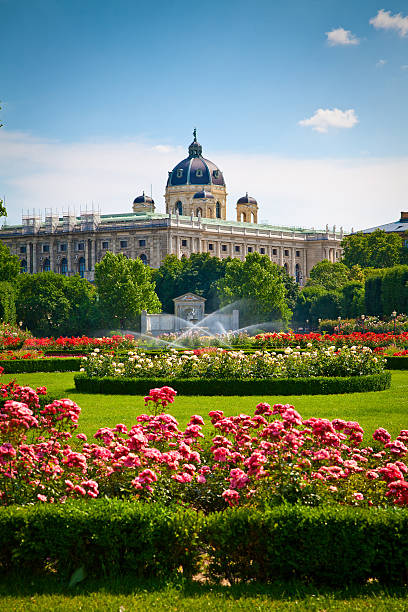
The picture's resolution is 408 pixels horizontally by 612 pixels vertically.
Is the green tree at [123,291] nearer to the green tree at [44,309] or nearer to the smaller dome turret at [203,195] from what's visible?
the green tree at [44,309]

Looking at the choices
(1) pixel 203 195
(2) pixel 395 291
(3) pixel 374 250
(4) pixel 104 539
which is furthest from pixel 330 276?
(4) pixel 104 539

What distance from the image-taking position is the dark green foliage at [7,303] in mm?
51109

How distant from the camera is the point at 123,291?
191 feet

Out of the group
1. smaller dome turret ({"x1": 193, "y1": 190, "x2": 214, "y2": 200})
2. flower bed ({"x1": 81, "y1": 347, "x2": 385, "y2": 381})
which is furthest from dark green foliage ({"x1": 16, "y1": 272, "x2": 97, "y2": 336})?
smaller dome turret ({"x1": 193, "y1": 190, "x2": 214, "y2": 200})

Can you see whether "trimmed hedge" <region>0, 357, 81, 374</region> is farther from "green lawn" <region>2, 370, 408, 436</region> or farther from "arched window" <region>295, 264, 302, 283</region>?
"arched window" <region>295, 264, 302, 283</region>

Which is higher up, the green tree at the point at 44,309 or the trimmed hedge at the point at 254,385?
the green tree at the point at 44,309

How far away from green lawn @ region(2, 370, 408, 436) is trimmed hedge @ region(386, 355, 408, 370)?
571cm

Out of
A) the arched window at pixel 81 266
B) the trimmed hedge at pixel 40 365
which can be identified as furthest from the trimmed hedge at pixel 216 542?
the arched window at pixel 81 266

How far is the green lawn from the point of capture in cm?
1387

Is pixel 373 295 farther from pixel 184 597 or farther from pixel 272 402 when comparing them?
pixel 184 597

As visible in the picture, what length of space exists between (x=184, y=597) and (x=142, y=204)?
112036mm

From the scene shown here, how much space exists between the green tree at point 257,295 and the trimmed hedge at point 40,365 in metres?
33.3

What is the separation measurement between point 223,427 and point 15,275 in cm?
5576

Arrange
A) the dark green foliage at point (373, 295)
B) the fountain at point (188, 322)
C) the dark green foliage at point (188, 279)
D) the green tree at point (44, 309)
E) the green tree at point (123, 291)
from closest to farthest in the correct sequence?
the fountain at point (188, 322) → the dark green foliage at point (373, 295) → the green tree at point (123, 291) → the green tree at point (44, 309) → the dark green foliage at point (188, 279)
